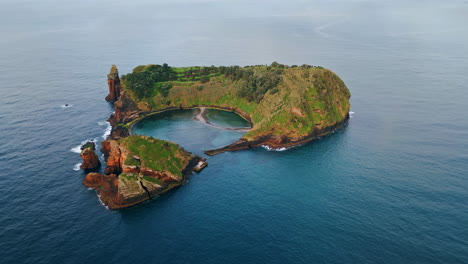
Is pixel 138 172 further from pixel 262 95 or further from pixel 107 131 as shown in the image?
pixel 262 95

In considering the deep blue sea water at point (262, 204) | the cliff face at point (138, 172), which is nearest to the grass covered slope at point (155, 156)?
the cliff face at point (138, 172)

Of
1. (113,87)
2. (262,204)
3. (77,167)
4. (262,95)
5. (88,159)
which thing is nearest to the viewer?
(262,204)

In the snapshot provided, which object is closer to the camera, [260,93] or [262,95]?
[262,95]

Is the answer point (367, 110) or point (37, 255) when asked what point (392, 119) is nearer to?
point (367, 110)

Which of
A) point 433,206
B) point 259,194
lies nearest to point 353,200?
point 433,206

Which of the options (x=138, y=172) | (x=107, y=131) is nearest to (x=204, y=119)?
(x=107, y=131)

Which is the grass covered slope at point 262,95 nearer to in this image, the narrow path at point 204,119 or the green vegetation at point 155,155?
the narrow path at point 204,119
